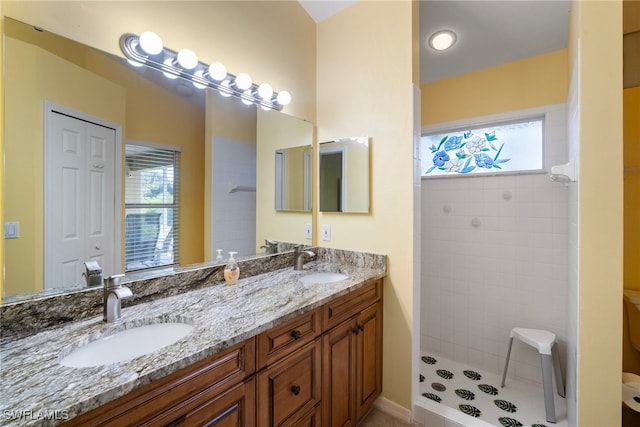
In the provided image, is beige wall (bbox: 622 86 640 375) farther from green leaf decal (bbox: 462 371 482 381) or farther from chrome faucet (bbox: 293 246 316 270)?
chrome faucet (bbox: 293 246 316 270)

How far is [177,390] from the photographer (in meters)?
0.80

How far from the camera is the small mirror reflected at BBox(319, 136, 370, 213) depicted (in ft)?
6.38

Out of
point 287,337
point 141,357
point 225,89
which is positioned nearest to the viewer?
point 141,357

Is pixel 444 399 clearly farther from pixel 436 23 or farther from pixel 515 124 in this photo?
pixel 436 23

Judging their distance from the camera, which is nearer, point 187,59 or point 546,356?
point 187,59

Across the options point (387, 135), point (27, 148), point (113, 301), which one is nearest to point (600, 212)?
point (387, 135)

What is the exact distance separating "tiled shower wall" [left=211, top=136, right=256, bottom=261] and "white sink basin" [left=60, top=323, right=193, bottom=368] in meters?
0.56

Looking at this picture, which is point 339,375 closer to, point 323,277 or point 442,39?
point 323,277

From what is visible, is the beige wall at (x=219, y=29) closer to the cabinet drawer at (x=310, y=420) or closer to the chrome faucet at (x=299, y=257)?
the chrome faucet at (x=299, y=257)

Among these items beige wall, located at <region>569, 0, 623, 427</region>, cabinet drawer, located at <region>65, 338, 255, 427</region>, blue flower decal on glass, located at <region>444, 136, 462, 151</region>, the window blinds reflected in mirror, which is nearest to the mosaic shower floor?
beige wall, located at <region>569, 0, 623, 427</region>

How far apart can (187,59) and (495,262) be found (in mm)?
2630

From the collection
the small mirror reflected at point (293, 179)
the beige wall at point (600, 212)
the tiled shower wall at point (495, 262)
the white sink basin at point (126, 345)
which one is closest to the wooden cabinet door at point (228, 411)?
the white sink basin at point (126, 345)

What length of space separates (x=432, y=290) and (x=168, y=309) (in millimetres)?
2318

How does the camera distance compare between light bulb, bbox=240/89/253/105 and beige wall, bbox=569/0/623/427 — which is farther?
light bulb, bbox=240/89/253/105
